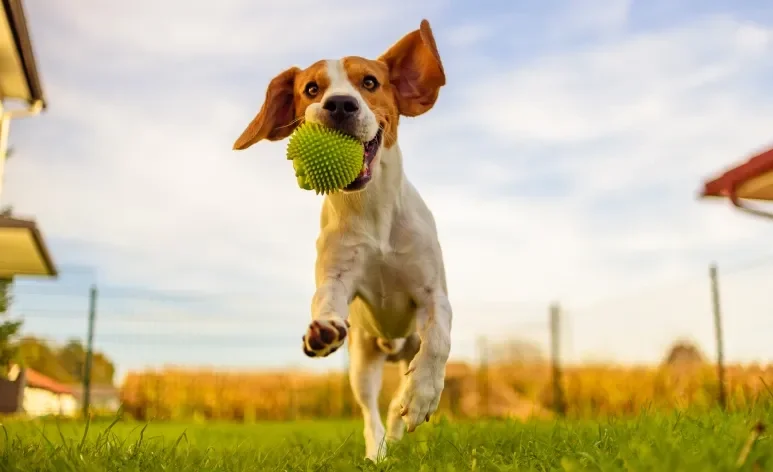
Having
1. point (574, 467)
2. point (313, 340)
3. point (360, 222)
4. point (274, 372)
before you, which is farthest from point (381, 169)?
point (274, 372)

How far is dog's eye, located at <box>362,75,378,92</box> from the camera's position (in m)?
3.63

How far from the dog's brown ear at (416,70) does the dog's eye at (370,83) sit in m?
0.24

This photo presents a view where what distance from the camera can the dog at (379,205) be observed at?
134 inches

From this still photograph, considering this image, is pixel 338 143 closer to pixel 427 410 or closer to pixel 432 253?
pixel 432 253

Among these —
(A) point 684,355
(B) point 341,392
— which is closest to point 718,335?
(A) point 684,355

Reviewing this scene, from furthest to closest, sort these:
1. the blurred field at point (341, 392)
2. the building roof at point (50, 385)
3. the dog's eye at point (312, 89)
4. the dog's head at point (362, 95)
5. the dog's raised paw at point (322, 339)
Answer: the blurred field at point (341, 392) < the building roof at point (50, 385) < the dog's eye at point (312, 89) < the dog's head at point (362, 95) < the dog's raised paw at point (322, 339)

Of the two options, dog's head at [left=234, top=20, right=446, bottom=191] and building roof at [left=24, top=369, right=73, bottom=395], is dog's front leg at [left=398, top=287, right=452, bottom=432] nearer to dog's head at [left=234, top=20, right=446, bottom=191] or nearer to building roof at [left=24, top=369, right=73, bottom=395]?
dog's head at [left=234, top=20, right=446, bottom=191]

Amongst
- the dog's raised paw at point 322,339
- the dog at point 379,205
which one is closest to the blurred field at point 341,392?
the dog at point 379,205

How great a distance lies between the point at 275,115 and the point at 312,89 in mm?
337

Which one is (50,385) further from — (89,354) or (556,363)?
(556,363)

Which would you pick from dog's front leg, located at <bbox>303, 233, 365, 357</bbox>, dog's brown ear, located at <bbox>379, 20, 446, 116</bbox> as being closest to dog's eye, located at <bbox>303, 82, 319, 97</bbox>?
dog's brown ear, located at <bbox>379, 20, 446, 116</bbox>

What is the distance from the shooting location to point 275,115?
12.7 feet

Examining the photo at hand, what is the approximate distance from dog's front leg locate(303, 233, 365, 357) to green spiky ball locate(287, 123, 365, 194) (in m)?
0.48

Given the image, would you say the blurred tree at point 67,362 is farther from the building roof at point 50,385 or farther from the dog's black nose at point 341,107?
the dog's black nose at point 341,107
